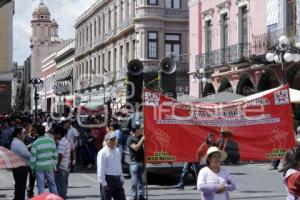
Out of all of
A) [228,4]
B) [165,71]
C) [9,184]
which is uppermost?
Result: [228,4]

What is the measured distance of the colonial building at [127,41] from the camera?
158 ft

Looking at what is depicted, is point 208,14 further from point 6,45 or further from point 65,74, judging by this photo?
point 65,74

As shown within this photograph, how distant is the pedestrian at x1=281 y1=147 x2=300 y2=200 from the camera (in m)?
7.30

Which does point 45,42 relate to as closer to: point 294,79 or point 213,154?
point 294,79

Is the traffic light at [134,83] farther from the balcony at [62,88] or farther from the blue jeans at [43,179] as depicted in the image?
the balcony at [62,88]

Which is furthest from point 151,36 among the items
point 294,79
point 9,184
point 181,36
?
point 9,184

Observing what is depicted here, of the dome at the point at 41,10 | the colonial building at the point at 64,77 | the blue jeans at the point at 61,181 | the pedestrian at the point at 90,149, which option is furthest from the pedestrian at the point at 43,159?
the dome at the point at 41,10

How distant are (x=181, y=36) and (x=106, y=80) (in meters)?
11.6

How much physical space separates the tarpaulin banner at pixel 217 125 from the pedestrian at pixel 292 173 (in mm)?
5075

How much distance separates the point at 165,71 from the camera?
20.5 metres

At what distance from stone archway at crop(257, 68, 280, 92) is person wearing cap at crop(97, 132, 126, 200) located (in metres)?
20.5

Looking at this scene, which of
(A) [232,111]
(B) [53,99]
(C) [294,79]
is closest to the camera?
(A) [232,111]

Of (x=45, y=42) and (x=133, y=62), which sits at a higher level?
(x=45, y=42)

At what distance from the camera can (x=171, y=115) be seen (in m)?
12.6
